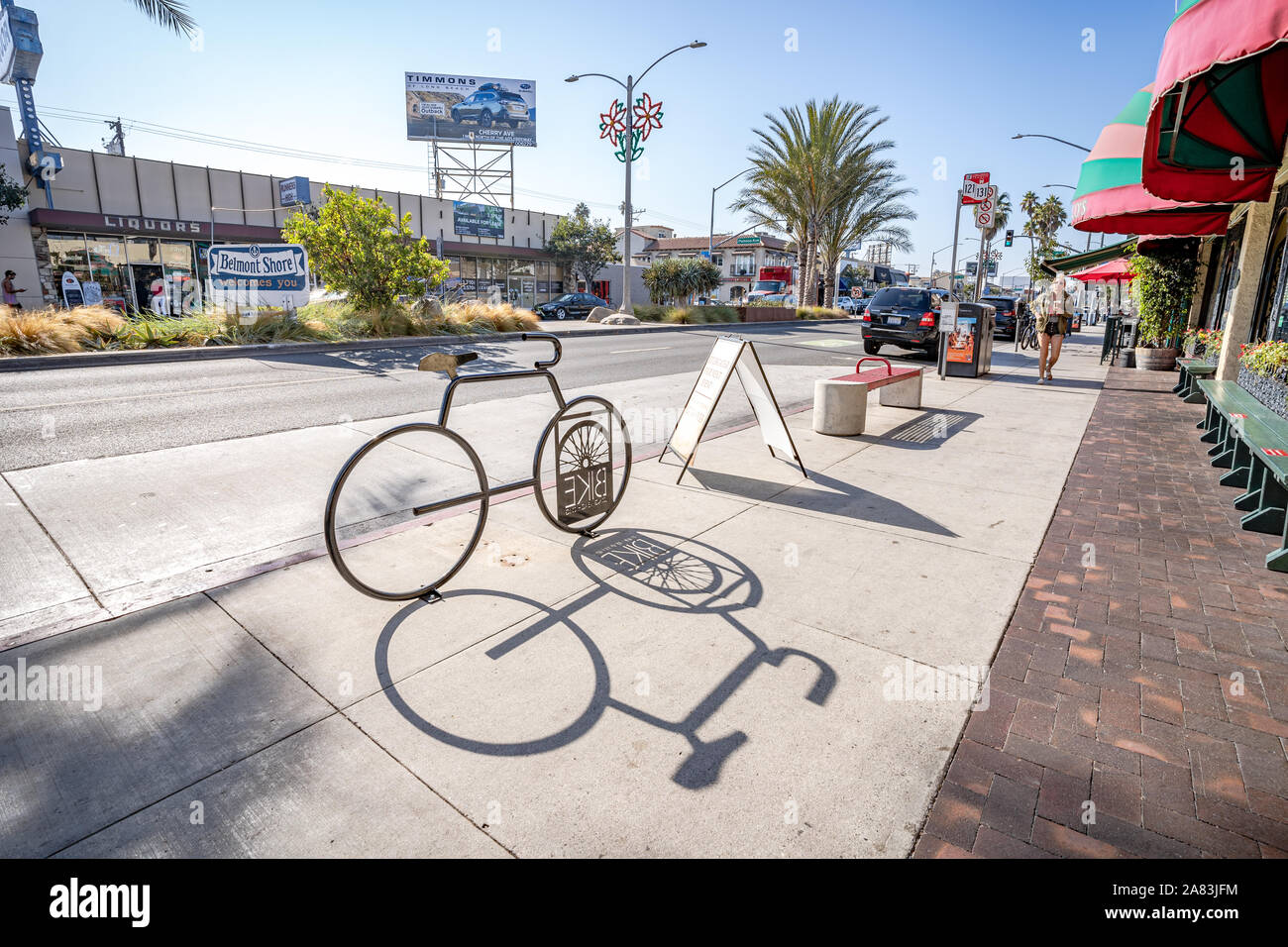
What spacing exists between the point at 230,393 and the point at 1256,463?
12.0m

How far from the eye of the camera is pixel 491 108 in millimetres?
51125

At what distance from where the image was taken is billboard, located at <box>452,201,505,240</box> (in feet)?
141

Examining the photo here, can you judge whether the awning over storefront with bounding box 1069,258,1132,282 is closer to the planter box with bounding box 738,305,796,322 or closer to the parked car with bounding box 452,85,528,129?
the planter box with bounding box 738,305,796,322

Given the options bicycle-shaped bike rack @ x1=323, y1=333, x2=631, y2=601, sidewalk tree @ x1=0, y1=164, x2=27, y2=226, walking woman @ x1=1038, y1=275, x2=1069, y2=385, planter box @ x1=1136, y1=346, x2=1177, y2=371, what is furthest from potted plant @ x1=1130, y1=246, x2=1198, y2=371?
sidewalk tree @ x1=0, y1=164, x2=27, y2=226

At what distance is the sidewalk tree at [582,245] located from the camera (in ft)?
156

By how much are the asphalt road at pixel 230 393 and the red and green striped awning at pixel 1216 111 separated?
7788 mm

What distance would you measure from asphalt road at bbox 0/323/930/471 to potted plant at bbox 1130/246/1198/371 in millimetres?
7661

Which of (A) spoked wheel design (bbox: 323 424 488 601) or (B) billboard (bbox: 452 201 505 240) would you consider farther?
(B) billboard (bbox: 452 201 505 240)

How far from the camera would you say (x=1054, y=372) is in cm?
1606

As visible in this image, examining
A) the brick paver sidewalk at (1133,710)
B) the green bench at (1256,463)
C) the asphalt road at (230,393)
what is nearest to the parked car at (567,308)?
the asphalt road at (230,393)

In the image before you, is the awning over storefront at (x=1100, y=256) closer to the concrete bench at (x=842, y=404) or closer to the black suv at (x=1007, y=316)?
the black suv at (x=1007, y=316)

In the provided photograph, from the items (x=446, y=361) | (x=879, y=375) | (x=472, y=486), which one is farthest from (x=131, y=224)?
(x=446, y=361)
